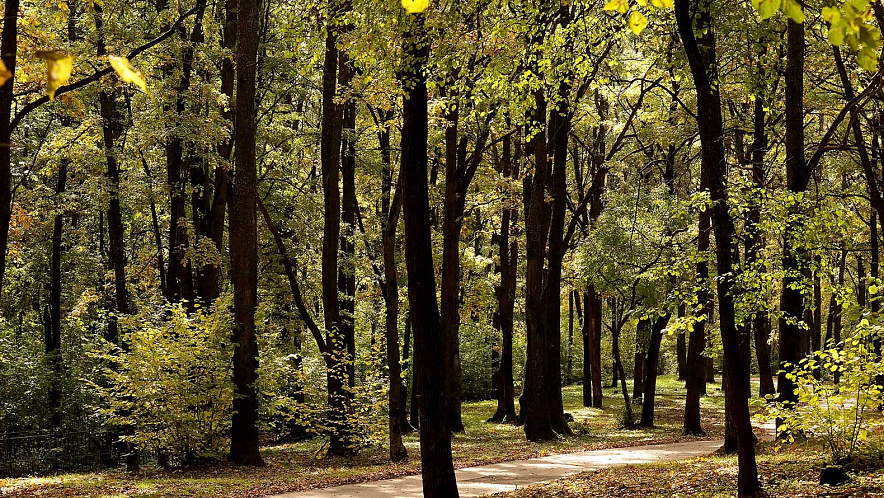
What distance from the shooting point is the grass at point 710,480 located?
26.7ft

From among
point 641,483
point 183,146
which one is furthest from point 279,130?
point 641,483

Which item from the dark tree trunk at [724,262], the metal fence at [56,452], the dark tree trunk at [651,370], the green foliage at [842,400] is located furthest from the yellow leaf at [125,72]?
the dark tree trunk at [651,370]

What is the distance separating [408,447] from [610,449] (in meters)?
4.80

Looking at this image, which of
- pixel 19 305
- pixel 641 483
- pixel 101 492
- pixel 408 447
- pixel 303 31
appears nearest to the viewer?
pixel 303 31

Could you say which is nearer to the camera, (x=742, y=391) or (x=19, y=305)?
(x=742, y=391)

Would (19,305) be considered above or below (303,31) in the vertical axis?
below

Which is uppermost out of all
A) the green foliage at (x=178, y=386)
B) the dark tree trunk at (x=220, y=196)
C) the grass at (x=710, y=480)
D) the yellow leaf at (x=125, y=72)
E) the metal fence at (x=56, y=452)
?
the dark tree trunk at (x=220, y=196)

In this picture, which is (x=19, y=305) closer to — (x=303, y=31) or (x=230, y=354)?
(x=230, y=354)

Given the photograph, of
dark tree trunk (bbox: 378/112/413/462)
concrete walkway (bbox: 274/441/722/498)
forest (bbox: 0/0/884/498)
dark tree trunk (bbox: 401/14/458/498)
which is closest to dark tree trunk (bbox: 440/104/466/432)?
forest (bbox: 0/0/884/498)

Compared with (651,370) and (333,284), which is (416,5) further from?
(651,370)

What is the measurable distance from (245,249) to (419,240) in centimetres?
772

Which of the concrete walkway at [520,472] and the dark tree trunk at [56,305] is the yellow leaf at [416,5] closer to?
the concrete walkway at [520,472]

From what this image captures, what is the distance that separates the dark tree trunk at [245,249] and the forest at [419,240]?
0.21 feet

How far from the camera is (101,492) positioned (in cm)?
1189
